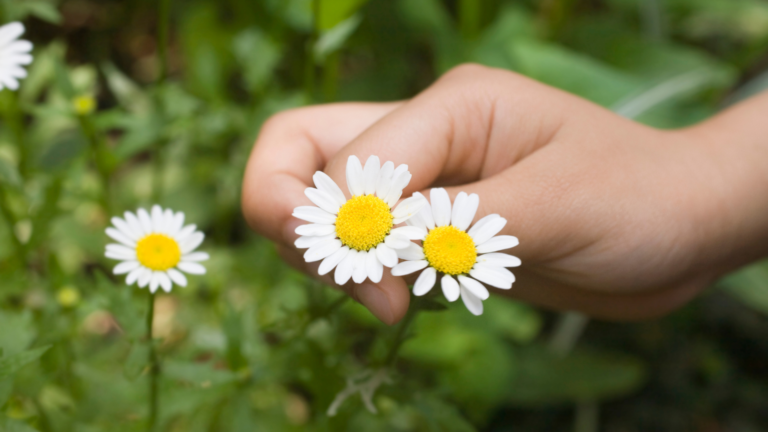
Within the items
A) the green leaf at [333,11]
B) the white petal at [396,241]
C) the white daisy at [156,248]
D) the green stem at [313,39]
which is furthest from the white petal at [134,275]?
the green leaf at [333,11]

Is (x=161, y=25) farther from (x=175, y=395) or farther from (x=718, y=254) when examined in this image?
(x=718, y=254)

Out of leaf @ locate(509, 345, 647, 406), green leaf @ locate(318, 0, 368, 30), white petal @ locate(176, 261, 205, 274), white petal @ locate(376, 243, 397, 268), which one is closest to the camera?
white petal @ locate(376, 243, 397, 268)

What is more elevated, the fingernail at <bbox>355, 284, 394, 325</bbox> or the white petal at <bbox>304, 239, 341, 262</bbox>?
the white petal at <bbox>304, 239, 341, 262</bbox>

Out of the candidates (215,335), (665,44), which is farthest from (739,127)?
(215,335)

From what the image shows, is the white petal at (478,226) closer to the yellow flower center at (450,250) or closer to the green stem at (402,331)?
the yellow flower center at (450,250)

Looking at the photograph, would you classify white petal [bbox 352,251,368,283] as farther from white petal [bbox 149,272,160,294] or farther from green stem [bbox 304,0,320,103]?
green stem [bbox 304,0,320,103]

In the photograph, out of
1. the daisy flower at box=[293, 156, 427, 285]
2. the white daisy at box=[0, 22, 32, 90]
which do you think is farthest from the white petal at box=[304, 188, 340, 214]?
the white daisy at box=[0, 22, 32, 90]

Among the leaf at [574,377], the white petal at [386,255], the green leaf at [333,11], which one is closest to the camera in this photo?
the white petal at [386,255]

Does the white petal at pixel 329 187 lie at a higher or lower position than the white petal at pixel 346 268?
higher

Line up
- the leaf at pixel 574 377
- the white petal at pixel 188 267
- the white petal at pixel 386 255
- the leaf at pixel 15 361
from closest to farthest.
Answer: the white petal at pixel 386 255, the leaf at pixel 15 361, the white petal at pixel 188 267, the leaf at pixel 574 377
